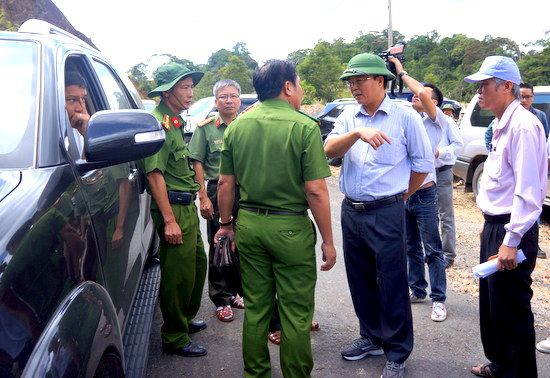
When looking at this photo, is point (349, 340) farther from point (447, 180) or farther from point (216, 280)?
point (447, 180)

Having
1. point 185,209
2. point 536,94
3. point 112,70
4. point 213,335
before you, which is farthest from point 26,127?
point 536,94

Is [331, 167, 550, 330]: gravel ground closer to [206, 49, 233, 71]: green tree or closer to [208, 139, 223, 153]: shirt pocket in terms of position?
[208, 139, 223, 153]: shirt pocket

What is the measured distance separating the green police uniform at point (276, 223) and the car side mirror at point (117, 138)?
2.61 ft

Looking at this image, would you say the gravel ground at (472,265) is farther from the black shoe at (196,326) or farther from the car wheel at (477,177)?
the black shoe at (196,326)

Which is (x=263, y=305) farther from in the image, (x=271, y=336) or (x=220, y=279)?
(x=220, y=279)

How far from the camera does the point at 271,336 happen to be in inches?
149

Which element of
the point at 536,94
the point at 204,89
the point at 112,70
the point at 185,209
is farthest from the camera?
the point at 204,89

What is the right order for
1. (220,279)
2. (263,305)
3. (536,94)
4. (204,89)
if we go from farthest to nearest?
(204,89) → (536,94) → (220,279) → (263,305)

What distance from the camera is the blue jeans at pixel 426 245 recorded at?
427cm

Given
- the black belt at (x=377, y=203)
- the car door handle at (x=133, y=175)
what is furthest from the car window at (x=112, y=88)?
the black belt at (x=377, y=203)

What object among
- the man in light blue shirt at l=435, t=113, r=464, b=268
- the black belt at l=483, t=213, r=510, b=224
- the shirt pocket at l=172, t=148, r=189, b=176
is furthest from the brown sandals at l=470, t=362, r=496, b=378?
the shirt pocket at l=172, t=148, r=189, b=176

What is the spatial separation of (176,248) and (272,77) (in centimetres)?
123

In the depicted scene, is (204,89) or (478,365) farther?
(204,89)

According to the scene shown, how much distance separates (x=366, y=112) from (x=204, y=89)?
41.9 m
